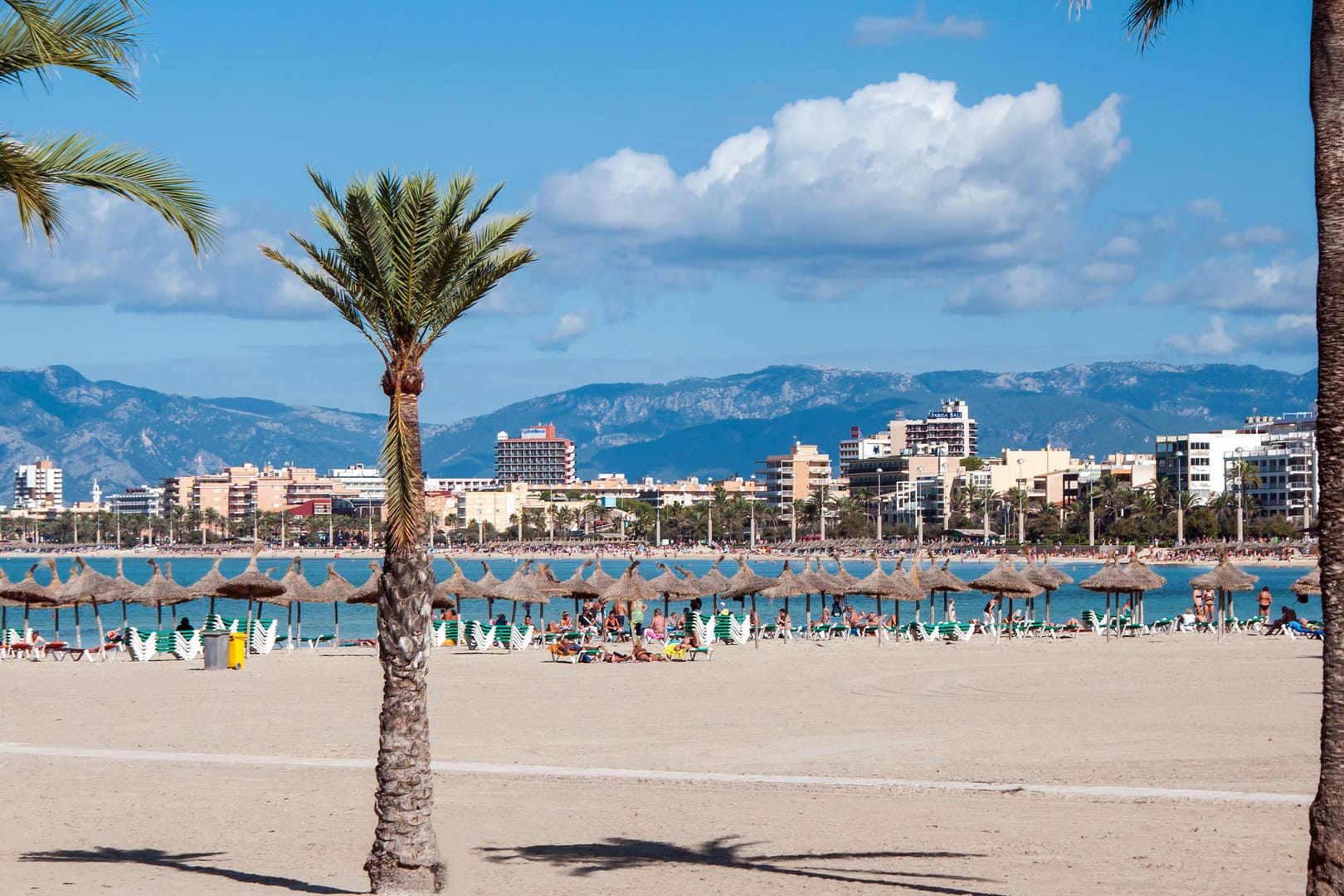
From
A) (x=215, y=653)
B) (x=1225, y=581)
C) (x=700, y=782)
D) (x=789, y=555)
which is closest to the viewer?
(x=700, y=782)

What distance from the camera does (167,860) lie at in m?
10.4

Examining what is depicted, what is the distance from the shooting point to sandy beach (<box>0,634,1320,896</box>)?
10000 mm

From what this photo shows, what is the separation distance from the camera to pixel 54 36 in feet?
25.9

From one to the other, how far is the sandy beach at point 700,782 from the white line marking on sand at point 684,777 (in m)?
0.05

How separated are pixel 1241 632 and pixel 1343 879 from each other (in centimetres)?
3212

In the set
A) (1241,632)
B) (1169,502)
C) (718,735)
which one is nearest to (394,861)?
(718,735)

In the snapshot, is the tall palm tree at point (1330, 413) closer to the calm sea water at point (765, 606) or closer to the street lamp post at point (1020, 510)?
the calm sea water at point (765, 606)

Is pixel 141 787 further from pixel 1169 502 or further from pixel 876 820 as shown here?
pixel 1169 502

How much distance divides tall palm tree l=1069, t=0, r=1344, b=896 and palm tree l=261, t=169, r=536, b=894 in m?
4.63

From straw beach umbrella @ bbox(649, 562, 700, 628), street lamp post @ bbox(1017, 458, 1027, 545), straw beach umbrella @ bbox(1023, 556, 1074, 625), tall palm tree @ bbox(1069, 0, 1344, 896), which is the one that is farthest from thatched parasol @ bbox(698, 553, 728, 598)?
street lamp post @ bbox(1017, 458, 1027, 545)

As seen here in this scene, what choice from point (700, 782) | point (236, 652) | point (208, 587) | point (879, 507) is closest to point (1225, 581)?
point (236, 652)

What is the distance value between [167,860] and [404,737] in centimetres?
245

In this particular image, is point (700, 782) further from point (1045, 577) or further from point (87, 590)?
point (1045, 577)

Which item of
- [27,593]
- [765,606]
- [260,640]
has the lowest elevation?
[765,606]
